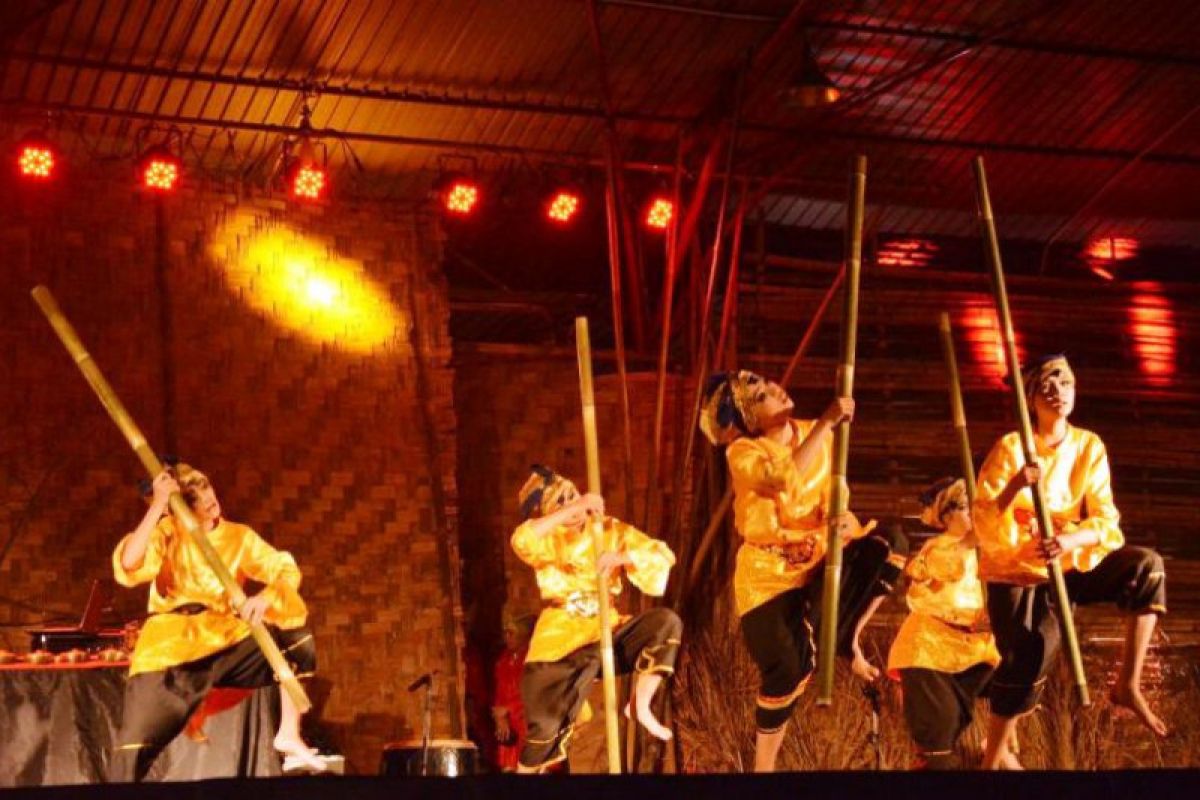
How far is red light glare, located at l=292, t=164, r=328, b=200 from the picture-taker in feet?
31.7

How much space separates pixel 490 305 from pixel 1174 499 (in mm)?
4106

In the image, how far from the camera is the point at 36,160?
30.3ft

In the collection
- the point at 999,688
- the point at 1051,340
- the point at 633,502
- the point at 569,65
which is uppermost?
the point at 569,65

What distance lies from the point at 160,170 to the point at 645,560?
10.7ft

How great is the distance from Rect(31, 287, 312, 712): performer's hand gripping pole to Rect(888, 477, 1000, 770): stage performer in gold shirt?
95.3 inches

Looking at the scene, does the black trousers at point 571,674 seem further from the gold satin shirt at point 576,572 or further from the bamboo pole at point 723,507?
the bamboo pole at point 723,507

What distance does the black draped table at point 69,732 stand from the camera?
771 cm

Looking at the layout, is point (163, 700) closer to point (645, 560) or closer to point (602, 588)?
point (602, 588)

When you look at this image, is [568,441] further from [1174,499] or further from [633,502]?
[1174,499]

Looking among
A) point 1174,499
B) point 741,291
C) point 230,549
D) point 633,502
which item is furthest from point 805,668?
point 1174,499

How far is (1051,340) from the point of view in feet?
38.1

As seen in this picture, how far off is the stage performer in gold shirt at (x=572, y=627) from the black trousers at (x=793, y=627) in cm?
92

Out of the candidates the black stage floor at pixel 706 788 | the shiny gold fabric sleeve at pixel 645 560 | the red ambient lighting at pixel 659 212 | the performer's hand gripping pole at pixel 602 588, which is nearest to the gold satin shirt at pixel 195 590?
the performer's hand gripping pole at pixel 602 588

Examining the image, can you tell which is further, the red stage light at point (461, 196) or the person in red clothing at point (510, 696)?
the red stage light at point (461, 196)
